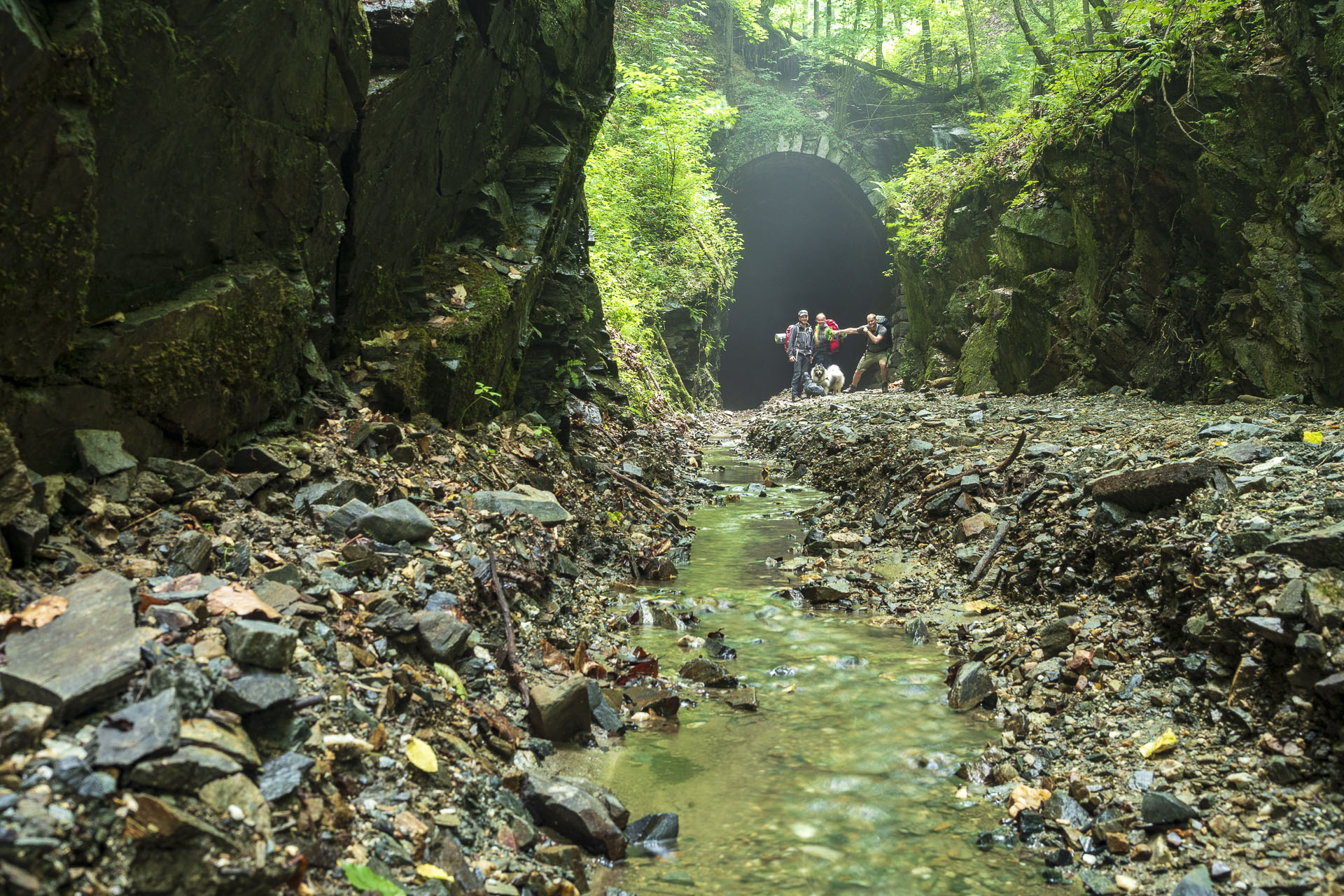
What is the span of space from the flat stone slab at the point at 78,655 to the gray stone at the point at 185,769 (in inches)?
9.6

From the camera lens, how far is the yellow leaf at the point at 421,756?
2.52 meters

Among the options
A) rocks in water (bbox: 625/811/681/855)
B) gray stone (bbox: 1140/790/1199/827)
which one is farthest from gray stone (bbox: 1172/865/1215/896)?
rocks in water (bbox: 625/811/681/855)

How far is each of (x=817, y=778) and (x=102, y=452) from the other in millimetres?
3084

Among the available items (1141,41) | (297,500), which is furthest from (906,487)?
(1141,41)

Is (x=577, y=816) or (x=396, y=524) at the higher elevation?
(x=396, y=524)

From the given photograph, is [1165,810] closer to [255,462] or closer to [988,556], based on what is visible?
[988,556]

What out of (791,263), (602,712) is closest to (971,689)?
(602,712)

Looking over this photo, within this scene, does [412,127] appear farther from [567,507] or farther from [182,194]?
[567,507]

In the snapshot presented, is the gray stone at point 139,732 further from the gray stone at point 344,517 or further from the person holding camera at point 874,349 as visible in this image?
the person holding camera at point 874,349

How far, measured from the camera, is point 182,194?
132 inches

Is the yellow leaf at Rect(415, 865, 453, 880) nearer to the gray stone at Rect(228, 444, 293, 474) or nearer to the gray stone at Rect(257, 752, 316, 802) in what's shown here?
the gray stone at Rect(257, 752, 316, 802)

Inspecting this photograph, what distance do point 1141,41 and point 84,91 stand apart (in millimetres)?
10960

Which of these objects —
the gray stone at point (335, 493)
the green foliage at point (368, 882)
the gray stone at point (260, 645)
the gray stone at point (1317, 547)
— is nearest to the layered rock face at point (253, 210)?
the gray stone at point (335, 493)

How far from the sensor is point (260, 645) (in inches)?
→ 91.2
